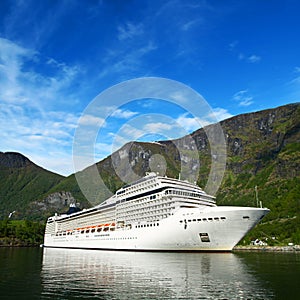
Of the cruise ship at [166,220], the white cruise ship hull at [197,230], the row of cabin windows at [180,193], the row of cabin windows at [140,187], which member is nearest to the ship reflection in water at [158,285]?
the white cruise ship hull at [197,230]

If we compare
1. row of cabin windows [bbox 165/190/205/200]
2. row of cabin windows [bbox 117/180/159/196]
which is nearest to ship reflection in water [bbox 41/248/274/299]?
row of cabin windows [bbox 165/190/205/200]

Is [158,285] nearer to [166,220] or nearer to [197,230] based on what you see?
[197,230]

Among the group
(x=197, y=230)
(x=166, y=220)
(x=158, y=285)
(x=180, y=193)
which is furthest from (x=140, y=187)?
(x=158, y=285)

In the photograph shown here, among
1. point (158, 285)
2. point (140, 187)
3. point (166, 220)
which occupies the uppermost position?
A: point (140, 187)

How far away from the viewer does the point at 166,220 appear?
52.3 meters

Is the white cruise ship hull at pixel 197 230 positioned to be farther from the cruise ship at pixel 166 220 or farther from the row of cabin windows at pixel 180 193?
the row of cabin windows at pixel 180 193

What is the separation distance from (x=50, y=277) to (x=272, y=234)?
4505 inches

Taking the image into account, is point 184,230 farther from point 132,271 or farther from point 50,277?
point 50,277

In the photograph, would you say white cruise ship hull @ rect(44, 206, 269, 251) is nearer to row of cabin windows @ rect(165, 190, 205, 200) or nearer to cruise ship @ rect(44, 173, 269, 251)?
cruise ship @ rect(44, 173, 269, 251)

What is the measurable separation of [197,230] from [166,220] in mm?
6249

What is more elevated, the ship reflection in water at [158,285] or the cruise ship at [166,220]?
the cruise ship at [166,220]

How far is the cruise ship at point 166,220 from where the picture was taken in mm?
47062

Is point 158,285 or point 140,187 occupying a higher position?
point 140,187

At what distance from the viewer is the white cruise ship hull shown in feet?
153
